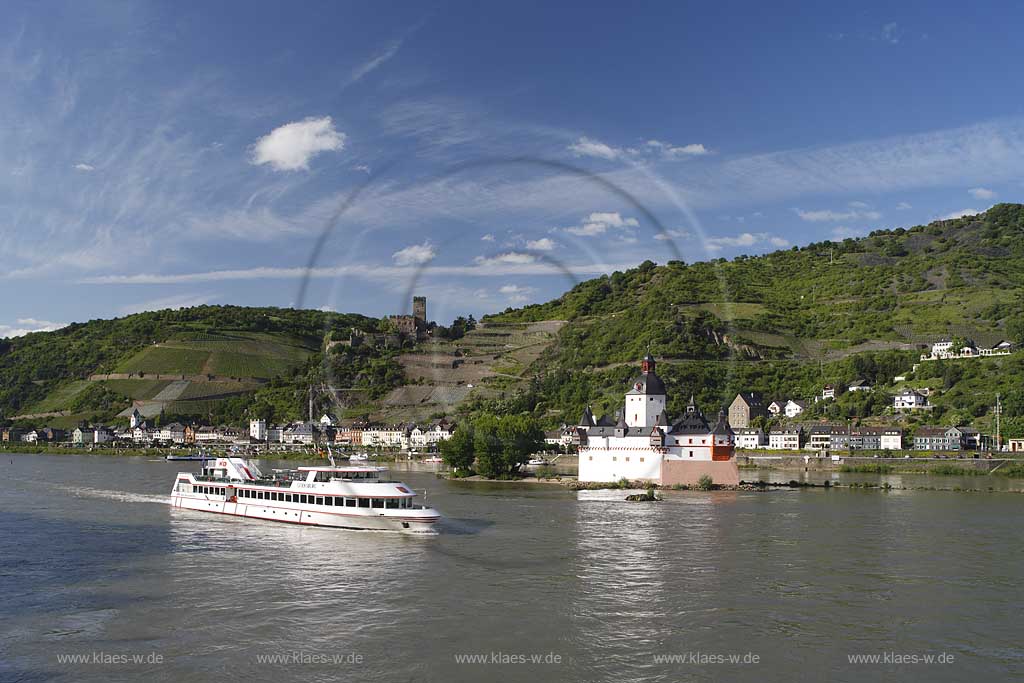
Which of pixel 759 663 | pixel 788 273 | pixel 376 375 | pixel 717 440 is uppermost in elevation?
pixel 788 273

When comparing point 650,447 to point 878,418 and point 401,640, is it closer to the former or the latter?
point 401,640

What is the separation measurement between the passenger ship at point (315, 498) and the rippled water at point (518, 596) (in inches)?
32.4

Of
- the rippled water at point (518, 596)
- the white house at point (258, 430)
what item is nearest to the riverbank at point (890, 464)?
the rippled water at point (518, 596)

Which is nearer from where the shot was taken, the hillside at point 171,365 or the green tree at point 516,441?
the green tree at point 516,441

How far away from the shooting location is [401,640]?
55.4ft

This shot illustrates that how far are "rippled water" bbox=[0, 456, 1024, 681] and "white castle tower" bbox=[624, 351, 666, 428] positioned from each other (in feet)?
81.4

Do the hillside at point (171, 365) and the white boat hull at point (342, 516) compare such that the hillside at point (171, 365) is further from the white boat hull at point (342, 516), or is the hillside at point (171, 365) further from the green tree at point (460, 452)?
the white boat hull at point (342, 516)


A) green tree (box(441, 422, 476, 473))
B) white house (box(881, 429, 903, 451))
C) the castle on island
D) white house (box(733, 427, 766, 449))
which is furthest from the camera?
white house (box(733, 427, 766, 449))

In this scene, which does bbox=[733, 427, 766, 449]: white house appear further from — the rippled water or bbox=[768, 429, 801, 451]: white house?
the rippled water

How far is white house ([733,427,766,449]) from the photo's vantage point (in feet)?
307

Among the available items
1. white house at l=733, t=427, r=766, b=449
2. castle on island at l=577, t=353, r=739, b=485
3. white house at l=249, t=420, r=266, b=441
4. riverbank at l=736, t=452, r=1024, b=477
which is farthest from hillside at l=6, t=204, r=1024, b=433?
castle on island at l=577, t=353, r=739, b=485

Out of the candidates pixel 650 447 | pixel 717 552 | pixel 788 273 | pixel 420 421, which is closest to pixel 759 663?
pixel 717 552

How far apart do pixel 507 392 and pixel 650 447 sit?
4820 cm

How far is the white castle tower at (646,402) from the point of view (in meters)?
60.8
